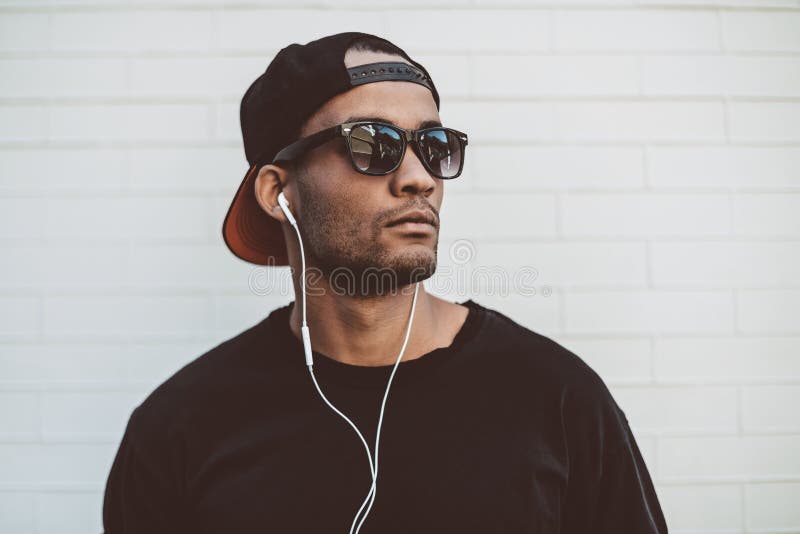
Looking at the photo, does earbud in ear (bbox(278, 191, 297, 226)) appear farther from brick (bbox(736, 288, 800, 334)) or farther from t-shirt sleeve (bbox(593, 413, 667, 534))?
brick (bbox(736, 288, 800, 334))

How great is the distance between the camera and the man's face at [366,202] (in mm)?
1570

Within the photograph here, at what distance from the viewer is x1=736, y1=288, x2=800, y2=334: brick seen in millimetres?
2393

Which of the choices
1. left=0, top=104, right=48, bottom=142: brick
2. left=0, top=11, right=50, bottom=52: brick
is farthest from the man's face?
left=0, top=11, right=50, bottom=52: brick

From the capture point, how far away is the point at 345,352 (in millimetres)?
1665

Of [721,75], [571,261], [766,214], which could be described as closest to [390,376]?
[571,261]

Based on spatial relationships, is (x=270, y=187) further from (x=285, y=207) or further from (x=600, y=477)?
(x=600, y=477)

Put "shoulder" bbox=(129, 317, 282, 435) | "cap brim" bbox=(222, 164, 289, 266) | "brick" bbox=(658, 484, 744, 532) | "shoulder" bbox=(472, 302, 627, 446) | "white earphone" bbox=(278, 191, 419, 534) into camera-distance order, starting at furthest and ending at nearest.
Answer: "brick" bbox=(658, 484, 744, 532)
"cap brim" bbox=(222, 164, 289, 266)
"shoulder" bbox=(129, 317, 282, 435)
"shoulder" bbox=(472, 302, 627, 446)
"white earphone" bbox=(278, 191, 419, 534)

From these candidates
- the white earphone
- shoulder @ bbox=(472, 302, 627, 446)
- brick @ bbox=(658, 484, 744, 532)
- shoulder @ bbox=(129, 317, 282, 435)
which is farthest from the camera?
brick @ bbox=(658, 484, 744, 532)

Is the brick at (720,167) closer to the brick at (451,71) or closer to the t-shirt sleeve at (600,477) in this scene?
the brick at (451,71)

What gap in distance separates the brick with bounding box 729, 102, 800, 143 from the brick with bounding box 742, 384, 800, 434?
1.11 m

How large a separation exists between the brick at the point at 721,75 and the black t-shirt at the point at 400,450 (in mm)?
1472

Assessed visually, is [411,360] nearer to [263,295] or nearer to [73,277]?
[263,295]

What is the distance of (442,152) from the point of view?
1.65 metres

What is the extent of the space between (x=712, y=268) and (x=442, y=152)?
4.93ft
